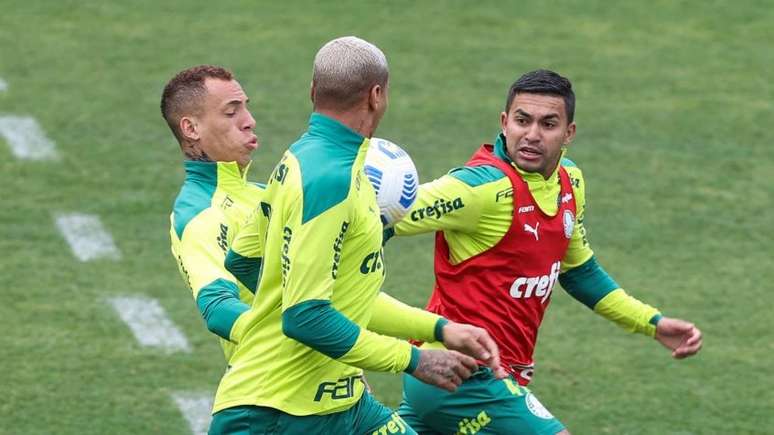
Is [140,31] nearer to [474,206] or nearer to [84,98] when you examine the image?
[84,98]

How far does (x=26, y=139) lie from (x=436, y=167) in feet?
11.2

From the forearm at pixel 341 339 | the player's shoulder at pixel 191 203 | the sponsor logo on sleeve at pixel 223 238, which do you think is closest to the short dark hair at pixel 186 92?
the player's shoulder at pixel 191 203

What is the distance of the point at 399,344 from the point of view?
17.0ft

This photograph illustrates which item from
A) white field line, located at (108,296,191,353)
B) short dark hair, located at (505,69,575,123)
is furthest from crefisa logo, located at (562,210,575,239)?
white field line, located at (108,296,191,353)

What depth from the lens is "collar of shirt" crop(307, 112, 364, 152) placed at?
5141mm

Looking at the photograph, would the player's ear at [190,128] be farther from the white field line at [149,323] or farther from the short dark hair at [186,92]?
the white field line at [149,323]

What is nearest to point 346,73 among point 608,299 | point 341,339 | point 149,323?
point 341,339

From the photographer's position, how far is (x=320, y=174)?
503 centimetres

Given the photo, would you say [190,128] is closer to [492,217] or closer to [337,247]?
[492,217]

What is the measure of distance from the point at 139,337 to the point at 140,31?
614 cm

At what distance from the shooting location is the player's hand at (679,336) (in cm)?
681

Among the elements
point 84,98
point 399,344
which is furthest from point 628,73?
point 399,344

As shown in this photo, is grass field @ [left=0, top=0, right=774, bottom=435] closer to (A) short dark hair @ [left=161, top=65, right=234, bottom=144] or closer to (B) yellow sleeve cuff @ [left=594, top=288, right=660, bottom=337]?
(B) yellow sleeve cuff @ [left=594, top=288, right=660, bottom=337]

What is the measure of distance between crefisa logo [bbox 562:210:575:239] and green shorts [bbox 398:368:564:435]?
0.69 m
